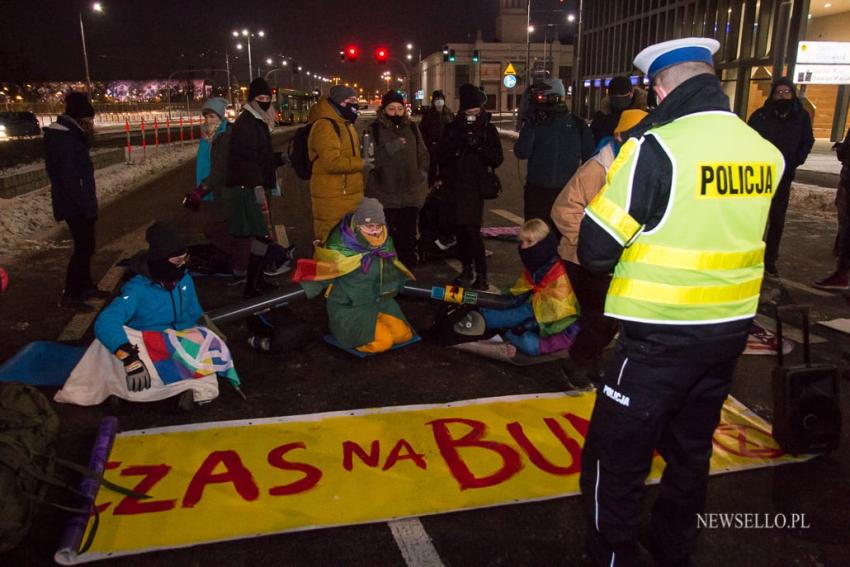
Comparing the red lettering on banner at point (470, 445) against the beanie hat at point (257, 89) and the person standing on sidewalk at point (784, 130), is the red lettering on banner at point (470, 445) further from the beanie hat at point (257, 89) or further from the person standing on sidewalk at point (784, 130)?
the person standing on sidewalk at point (784, 130)

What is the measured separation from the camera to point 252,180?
20.7 feet

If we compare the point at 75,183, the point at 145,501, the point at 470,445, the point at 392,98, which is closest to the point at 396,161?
the point at 392,98

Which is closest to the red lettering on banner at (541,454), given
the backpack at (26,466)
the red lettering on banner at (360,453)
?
the red lettering on banner at (360,453)

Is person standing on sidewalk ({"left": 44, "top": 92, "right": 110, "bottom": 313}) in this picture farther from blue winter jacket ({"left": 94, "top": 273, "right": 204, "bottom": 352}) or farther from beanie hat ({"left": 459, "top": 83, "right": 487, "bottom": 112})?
beanie hat ({"left": 459, "top": 83, "right": 487, "bottom": 112})

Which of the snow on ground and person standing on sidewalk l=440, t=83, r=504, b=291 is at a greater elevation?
person standing on sidewalk l=440, t=83, r=504, b=291

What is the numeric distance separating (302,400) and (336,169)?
263cm

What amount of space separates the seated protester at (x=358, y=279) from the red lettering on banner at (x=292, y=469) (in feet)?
4.67

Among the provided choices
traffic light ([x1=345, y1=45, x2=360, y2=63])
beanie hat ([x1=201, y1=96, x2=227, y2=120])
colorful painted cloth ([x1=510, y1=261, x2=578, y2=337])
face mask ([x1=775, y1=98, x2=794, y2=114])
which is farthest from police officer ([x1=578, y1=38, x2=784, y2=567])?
traffic light ([x1=345, y1=45, x2=360, y2=63])

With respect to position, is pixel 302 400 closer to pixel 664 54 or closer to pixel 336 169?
pixel 336 169

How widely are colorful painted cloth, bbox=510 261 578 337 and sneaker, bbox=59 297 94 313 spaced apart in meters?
4.07

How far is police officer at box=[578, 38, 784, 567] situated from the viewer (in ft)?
7.02

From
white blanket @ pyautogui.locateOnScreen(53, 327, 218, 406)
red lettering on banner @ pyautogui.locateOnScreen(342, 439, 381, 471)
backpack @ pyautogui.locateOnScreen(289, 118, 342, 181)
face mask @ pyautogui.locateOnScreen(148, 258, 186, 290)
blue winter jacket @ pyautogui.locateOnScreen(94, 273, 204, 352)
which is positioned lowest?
red lettering on banner @ pyautogui.locateOnScreen(342, 439, 381, 471)

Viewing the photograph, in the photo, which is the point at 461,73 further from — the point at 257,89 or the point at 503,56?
the point at 257,89

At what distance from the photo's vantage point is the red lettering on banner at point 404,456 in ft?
11.4
